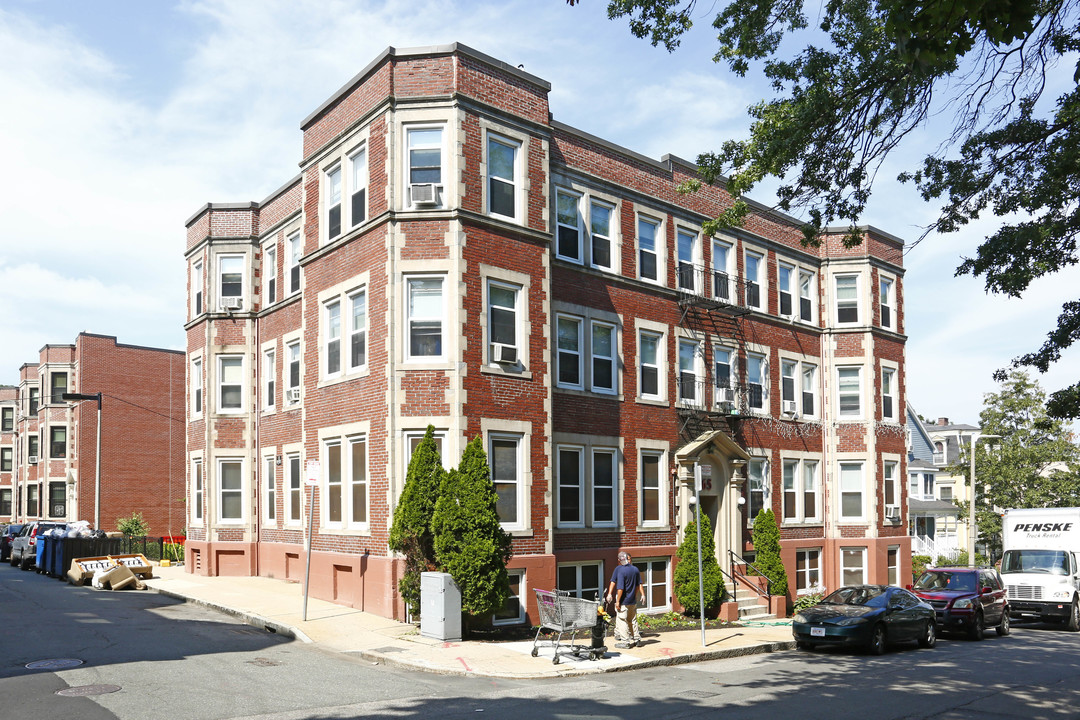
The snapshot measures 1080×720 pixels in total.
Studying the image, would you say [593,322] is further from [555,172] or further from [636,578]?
[636,578]

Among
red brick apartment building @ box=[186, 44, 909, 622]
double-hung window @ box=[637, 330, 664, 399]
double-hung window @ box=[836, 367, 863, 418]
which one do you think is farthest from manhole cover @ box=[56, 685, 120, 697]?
double-hung window @ box=[836, 367, 863, 418]

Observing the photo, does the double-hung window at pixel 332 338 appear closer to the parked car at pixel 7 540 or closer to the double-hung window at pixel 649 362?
the double-hung window at pixel 649 362

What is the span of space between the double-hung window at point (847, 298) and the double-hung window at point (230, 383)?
1971 cm

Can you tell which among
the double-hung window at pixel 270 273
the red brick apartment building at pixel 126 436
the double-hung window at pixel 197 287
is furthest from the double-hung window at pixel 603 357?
the red brick apartment building at pixel 126 436

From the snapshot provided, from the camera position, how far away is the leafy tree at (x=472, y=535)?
16922mm

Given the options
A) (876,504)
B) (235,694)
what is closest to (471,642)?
(235,694)

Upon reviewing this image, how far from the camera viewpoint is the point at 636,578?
17.2 m

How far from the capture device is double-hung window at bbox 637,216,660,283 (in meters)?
25.1

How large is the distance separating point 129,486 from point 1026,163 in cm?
4358

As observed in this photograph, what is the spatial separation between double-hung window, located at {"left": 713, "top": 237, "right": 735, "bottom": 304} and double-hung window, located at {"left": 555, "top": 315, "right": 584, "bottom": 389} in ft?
20.3

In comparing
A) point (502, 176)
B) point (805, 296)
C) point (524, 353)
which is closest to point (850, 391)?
point (805, 296)

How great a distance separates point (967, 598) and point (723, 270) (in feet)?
36.2

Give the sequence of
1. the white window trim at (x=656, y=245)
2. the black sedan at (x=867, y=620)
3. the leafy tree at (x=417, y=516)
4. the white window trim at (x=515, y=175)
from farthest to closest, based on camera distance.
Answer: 1. the white window trim at (x=656, y=245)
2. the white window trim at (x=515, y=175)
3. the black sedan at (x=867, y=620)
4. the leafy tree at (x=417, y=516)

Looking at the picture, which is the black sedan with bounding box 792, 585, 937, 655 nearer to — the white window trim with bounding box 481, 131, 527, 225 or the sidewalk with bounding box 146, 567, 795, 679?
the sidewalk with bounding box 146, 567, 795, 679
